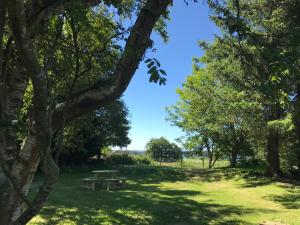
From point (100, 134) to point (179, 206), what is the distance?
20.5m

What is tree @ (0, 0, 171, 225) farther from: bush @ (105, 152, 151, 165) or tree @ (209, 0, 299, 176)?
bush @ (105, 152, 151, 165)

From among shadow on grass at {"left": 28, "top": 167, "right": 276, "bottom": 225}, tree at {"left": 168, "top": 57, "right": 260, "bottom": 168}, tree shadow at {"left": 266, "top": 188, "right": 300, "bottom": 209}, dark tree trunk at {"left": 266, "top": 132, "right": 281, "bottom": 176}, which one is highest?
tree at {"left": 168, "top": 57, "right": 260, "bottom": 168}

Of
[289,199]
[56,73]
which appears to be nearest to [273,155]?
[289,199]

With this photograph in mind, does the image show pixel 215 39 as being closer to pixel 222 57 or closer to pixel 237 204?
pixel 222 57

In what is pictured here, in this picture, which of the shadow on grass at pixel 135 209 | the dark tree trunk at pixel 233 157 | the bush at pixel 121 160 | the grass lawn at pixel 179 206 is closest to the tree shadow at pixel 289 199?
the grass lawn at pixel 179 206

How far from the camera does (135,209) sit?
1152 centimetres

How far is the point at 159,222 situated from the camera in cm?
984

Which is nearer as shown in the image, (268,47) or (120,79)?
(268,47)

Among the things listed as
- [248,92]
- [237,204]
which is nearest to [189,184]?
[248,92]

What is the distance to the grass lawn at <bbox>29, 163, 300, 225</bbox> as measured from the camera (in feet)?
33.4

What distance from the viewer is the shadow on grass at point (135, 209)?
10.0 meters

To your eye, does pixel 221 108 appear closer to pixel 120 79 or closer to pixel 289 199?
pixel 289 199

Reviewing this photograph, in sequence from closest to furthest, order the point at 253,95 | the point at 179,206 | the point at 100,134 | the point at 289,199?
1. the point at 179,206
2. the point at 289,199
3. the point at 253,95
4. the point at 100,134

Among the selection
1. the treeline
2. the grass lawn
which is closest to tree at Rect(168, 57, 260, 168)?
the treeline
